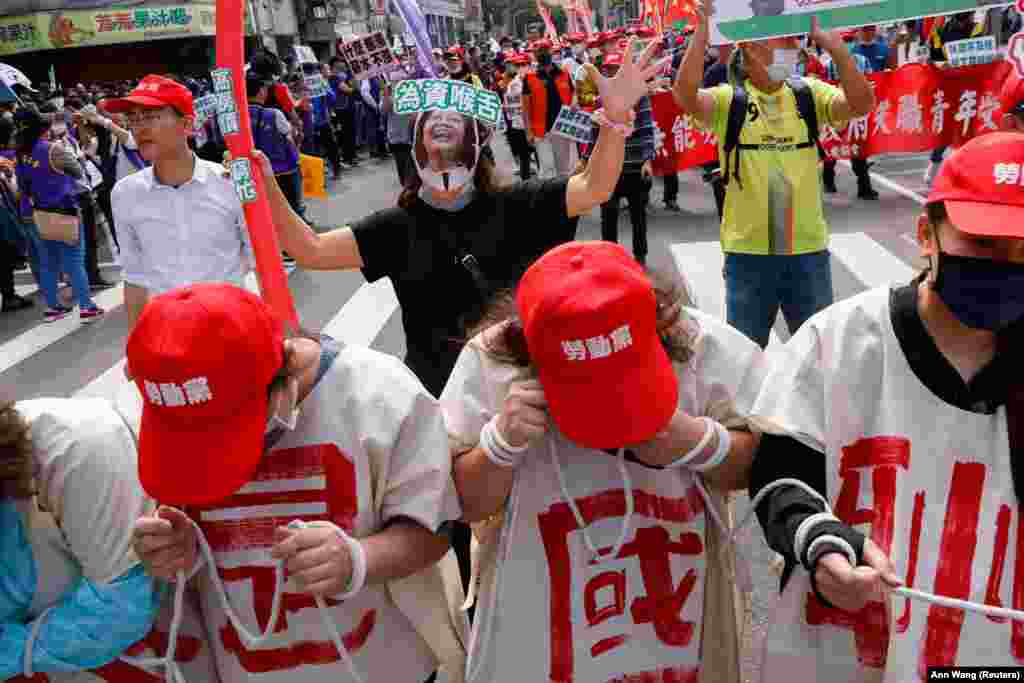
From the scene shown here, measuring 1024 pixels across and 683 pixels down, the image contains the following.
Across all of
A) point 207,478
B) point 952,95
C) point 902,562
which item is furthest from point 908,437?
point 952,95

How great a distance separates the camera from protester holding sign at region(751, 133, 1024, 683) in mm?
1441

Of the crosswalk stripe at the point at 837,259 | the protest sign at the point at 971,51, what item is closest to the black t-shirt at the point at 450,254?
the crosswalk stripe at the point at 837,259

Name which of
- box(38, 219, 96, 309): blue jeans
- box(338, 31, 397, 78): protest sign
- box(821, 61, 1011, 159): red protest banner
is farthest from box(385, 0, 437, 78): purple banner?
box(821, 61, 1011, 159): red protest banner

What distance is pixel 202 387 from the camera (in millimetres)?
1442

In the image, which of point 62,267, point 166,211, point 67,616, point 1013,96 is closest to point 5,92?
point 62,267

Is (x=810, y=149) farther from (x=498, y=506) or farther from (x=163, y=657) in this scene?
(x=163, y=657)

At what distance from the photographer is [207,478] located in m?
1.51

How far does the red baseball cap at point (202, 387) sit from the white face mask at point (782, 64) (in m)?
2.96

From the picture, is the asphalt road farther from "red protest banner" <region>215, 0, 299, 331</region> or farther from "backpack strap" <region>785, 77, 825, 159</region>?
"red protest banner" <region>215, 0, 299, 331</region>

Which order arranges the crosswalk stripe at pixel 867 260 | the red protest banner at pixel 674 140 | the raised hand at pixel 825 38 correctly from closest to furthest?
1. the raised hand at pixel 825 38
2. the crosswalk stripe at pixel 867 260
3. the red protest banner at pixel 674 140

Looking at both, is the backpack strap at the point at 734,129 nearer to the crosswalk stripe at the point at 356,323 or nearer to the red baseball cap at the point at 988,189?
the red baseball cap at the point at 988,189

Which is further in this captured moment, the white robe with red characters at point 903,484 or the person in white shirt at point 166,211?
the person in white shirt at point 166,211

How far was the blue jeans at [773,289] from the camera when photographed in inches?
153

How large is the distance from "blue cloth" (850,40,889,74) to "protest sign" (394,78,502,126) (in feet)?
38.4
